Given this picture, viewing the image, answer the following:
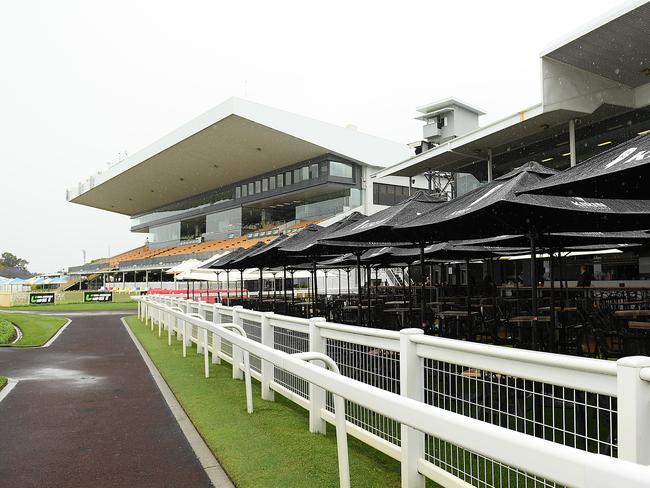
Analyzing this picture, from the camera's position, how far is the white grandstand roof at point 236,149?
42250 millimetres

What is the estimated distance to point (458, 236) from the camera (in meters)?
8.66

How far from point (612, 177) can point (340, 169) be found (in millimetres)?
43197

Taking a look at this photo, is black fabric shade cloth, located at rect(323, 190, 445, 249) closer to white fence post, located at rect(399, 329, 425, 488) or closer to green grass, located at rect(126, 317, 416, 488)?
green grass, located at rect(126, 317, 416, 488)

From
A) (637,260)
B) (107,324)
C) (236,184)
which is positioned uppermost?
(236,184)

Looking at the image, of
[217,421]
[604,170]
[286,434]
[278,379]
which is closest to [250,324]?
[278,379]

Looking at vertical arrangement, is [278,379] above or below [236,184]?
below

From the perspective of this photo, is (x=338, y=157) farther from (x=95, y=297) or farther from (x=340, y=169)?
(x=95, y=297)

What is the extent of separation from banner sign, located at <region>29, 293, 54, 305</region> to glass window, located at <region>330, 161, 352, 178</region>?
23057mm

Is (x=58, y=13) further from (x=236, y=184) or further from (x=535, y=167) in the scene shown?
(x=236, y=184)

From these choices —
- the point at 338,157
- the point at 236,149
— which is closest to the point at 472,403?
the point at 338,157

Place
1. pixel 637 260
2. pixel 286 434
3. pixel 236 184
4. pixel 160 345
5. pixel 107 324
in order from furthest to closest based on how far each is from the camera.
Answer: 1. pixel 236 184
2. pixel 107 324
3. pixel 637 260
4. pixel 160 345
5. pixel 286 434

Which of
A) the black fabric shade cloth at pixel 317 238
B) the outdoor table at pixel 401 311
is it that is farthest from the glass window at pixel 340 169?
the outdoor table at pixel 401 311

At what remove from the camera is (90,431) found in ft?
19.7

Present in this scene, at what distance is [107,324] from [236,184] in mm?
37608
